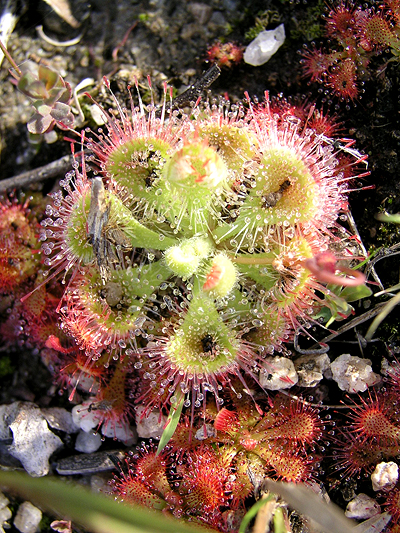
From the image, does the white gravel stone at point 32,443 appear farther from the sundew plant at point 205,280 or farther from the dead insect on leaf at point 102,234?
the dead insect on leaf at point 102,234

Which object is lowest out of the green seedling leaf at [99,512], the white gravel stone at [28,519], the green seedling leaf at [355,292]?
the white gravel stone at [28,519]

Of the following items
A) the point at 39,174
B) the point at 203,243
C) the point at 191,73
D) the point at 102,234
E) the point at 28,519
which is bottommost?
the point at 28,519

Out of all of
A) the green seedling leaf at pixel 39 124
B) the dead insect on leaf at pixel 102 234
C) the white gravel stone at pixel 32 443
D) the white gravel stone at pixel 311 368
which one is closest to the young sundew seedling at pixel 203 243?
the dead insect on leaf at pixel 102 234

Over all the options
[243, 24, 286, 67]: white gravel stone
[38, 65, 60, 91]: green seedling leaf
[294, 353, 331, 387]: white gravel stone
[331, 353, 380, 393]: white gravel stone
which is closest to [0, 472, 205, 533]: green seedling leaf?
[294, 353, 331, 387]: white gravel stone

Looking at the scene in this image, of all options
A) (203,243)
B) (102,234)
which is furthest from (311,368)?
(102,234)

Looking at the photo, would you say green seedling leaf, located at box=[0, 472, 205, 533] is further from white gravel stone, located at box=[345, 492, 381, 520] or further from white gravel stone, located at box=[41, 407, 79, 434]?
white gravel stone, located at box=[41, 407, 79, 434]

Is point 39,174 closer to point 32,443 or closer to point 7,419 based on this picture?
point 7,419

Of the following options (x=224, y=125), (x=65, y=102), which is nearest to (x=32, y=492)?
(x=224, y=125)
